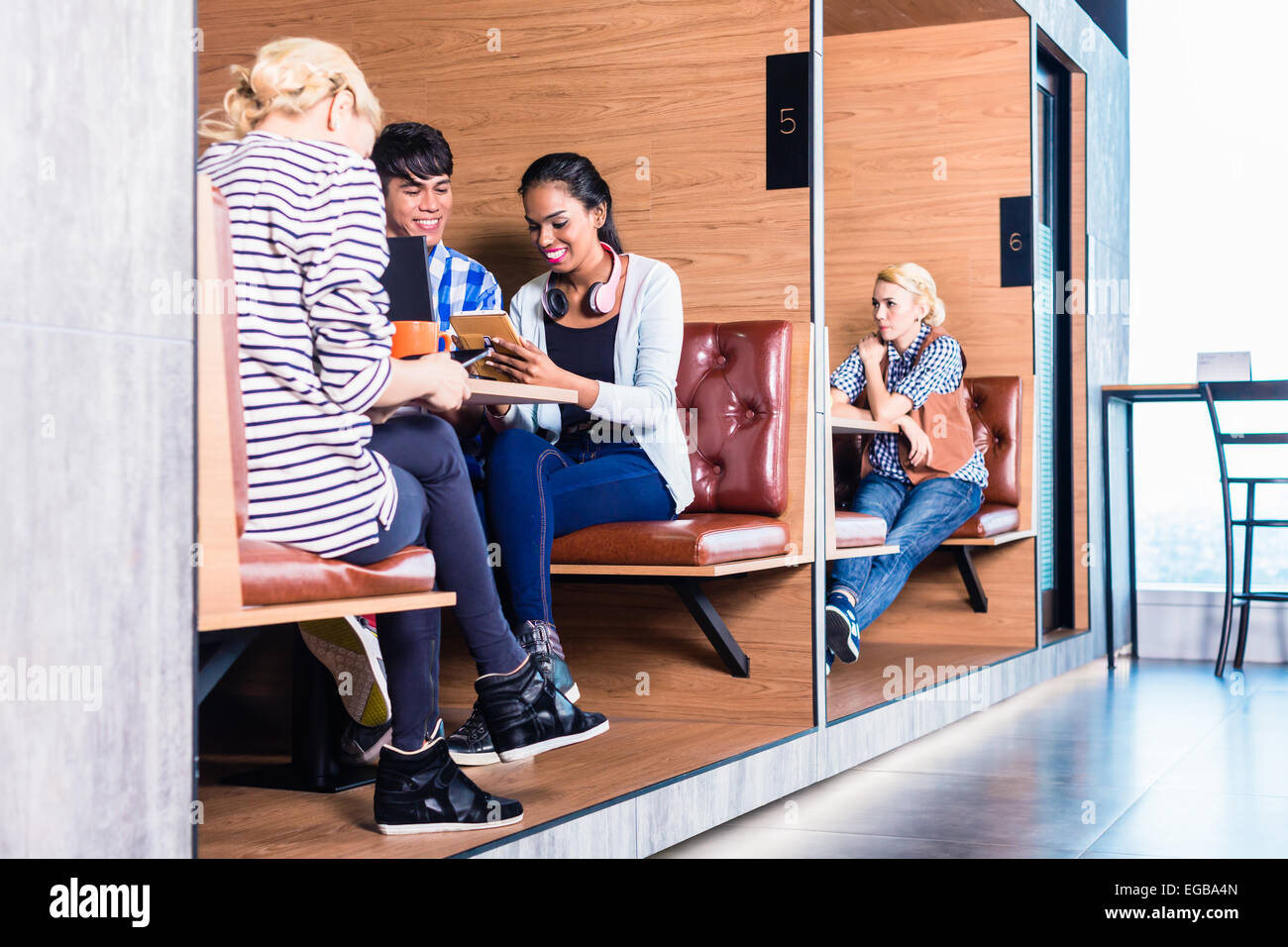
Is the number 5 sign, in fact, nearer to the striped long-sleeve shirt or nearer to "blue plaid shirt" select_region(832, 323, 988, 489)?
"blue plaid shirt" select_region(832, 323, 988, 489)

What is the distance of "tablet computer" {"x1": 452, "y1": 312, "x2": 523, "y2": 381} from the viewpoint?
216cm

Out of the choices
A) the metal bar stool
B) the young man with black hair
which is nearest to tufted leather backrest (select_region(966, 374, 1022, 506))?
the metal bar stool

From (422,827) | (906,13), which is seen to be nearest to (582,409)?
(422,827)

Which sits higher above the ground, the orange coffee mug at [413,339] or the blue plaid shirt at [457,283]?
the blue plaid shirt at [457,283]

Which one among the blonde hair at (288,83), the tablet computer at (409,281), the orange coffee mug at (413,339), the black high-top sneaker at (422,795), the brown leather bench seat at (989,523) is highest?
the blonde hair at (288,83)

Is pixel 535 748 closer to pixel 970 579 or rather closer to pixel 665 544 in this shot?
pixel 665 544

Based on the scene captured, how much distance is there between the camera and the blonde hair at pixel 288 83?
1.72m

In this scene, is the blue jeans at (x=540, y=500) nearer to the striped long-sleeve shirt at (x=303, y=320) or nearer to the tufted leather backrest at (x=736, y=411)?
the tufted leather backrest at (x=736, y=411)

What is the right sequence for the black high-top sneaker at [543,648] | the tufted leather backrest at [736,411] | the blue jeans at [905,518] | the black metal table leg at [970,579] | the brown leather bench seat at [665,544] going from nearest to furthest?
the black high-top sneaker at [543,648], the brown leather bench seat at [665,544], the tufted leather backrest at [736,411], the blue jeans at [905,518], the black metal table leg at [970,579]

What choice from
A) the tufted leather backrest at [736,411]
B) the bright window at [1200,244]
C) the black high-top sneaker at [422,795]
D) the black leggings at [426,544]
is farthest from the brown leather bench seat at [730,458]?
the bright window at [1200,244]

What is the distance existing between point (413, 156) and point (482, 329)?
2.65 feet

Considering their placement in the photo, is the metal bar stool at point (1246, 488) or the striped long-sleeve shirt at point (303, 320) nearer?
the striped long-sleeve shirt at point (303, 320)

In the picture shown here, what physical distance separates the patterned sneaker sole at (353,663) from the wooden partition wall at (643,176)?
63 centimetres
